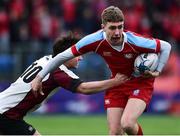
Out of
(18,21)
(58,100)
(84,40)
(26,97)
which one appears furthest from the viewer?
(18,21)

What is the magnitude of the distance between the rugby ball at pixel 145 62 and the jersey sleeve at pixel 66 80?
3.10 feet

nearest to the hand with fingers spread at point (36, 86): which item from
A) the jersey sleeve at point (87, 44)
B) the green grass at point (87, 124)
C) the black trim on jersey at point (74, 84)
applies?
the black trim on jersey at point (74, 84)

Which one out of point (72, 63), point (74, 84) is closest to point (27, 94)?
point (74, 84)

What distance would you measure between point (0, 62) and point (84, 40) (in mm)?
8828

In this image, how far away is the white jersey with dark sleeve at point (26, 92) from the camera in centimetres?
877

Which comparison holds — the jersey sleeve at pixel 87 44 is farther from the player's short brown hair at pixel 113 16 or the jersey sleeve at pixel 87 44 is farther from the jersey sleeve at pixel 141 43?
the jersey sleeve at pixel 141 43

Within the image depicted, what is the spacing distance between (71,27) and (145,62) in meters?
10.3

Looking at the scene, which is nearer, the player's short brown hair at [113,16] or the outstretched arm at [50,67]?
the outstretched arm at [50,67]

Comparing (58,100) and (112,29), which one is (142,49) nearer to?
(112,29)

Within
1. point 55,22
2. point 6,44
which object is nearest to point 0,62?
point 6,44

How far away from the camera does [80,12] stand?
19562 mm

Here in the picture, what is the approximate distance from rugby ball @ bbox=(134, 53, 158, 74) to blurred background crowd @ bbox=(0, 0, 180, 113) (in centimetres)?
779

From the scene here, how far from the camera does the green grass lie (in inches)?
559

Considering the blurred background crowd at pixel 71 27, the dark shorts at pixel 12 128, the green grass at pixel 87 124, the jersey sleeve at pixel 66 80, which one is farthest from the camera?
the blurred background crowd at pixel 71 27
